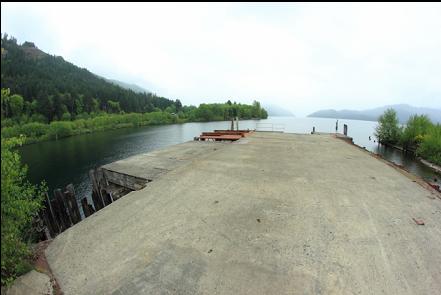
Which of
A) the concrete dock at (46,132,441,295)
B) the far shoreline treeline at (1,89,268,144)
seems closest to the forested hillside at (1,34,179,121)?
the far shoreline treeline at (1,89,268,144)

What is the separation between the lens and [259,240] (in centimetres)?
578

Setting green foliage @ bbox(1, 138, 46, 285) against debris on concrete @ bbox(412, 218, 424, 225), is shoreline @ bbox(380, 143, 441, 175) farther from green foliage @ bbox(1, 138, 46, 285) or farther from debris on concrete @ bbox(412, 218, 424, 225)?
green foliage @ bbox(1, 138, 46, 285)

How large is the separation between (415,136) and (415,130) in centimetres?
153

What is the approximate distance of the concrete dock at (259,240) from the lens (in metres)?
4.65

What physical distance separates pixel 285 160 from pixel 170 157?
6.67 metres

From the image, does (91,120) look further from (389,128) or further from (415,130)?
(415,130)

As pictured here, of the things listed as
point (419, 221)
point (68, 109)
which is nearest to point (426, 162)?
point (419, 221)

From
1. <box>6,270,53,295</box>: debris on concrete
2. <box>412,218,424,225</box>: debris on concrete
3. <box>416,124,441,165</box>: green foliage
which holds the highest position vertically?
<box>412,218,424,225</box>: debris on concrete

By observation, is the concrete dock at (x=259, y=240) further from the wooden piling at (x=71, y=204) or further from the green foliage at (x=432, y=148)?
the green foliage at (x=432, y=148)

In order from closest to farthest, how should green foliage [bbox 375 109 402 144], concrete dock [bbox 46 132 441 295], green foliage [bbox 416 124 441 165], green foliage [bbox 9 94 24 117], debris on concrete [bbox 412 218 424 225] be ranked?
1. concrete dock [bbox 46 132 441 295]
2. debris on concrete [bbox 412 218 424 225]
3. green foliage [bbox 416 124 441 165]
4. green foliage [bbox 375 109 402 144]
5. green foliage [bbox 9 94 24 117]

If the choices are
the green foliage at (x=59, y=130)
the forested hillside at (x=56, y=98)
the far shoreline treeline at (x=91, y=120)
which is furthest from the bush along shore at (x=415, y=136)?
the forested hillside at (x=56, y=98)

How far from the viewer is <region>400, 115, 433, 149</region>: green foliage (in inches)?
1705

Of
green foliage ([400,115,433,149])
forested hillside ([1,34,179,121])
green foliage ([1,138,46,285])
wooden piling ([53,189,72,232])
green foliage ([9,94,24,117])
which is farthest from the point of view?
forested hillside ([1,34,179,121])

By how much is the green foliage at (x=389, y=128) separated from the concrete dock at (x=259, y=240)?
52.0 m
